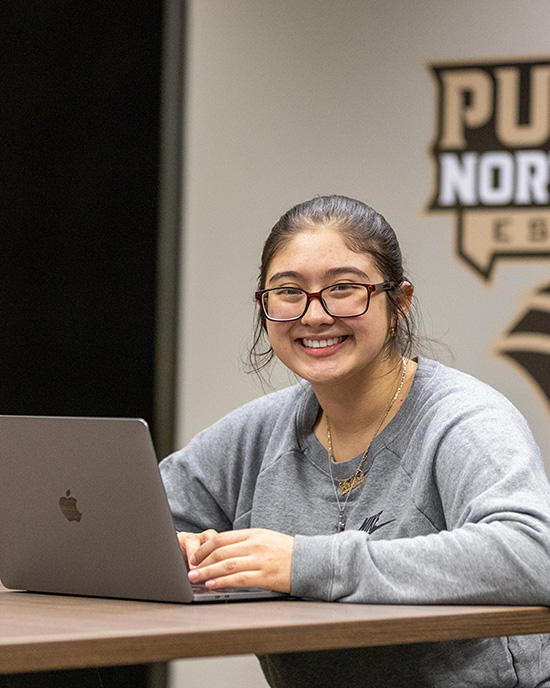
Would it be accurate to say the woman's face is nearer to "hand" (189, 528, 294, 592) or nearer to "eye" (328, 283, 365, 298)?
"eye" (328, 283, 365, 298)

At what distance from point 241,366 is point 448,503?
150 centimetres

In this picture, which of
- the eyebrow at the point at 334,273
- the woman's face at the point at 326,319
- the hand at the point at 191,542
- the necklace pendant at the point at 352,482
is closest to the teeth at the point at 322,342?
the woman's face at the point at 326,319

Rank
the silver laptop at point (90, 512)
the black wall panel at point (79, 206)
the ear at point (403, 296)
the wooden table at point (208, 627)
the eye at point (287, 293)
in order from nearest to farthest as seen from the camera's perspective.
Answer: the wooden table at point (208, 627) → the silver laptop at point (90, 512) → the eye at point (287, 293) → the ear at point (403, 296) → the black wall panel at point (79, 206)

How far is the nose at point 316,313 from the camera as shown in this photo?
60.2 inches

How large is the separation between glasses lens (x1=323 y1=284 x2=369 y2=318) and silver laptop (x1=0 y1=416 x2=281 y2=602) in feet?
1.65

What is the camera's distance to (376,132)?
271cm

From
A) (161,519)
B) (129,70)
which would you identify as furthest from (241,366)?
(161,519)

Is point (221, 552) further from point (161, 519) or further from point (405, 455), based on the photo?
point (405, 455)

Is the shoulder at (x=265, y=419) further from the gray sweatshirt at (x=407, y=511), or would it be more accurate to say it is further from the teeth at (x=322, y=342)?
the teeth at (x=322, y=342)

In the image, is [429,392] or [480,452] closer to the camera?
[480,452]

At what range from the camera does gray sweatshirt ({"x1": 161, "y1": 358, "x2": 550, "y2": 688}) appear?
3.69ft

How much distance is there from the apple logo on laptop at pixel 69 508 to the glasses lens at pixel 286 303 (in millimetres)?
536

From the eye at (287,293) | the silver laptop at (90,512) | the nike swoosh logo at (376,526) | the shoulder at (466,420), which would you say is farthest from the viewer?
the eye at (287,293)

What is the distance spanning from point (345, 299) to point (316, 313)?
53mm
